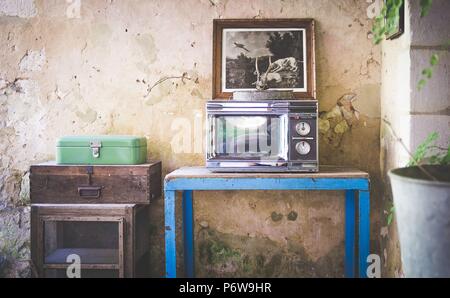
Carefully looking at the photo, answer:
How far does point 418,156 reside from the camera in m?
1.85

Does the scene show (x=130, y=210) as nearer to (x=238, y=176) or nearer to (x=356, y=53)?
(x=238, y=176)

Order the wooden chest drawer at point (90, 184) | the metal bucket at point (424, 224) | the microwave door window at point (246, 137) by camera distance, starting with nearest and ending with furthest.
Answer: the metal bucket at point (424, 224) < the microwave door window at point (246, 137) < the wooden chest drawer at point (90, 184)

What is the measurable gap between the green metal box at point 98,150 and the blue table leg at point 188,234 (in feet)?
1.58

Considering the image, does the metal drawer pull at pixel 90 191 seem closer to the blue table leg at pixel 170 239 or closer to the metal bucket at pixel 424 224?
the blue table leg at pixel 170 239

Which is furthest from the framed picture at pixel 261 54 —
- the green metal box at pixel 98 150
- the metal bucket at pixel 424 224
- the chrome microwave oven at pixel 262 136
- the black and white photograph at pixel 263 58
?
the metal bucket at pixel 424 224

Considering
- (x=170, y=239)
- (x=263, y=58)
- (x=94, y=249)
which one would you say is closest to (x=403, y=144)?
(x=263, y=58)

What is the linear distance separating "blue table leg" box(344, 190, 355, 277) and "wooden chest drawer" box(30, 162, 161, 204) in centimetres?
126

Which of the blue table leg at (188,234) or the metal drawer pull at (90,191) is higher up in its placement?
the metal drawer pull at (90,191)

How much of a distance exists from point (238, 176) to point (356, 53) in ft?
4.04

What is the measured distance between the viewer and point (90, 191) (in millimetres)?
2465

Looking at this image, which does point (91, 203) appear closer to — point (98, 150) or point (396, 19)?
point (98, 150)

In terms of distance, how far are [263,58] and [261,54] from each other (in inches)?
1.2

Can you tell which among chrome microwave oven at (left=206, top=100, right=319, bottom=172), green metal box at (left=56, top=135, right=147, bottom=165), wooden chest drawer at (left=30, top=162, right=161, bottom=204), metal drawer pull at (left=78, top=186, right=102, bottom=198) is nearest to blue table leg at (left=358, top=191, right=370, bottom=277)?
chrome microwave oven at (left=206, top=100, right=319, bottom=172)

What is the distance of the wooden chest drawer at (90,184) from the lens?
2457mm
